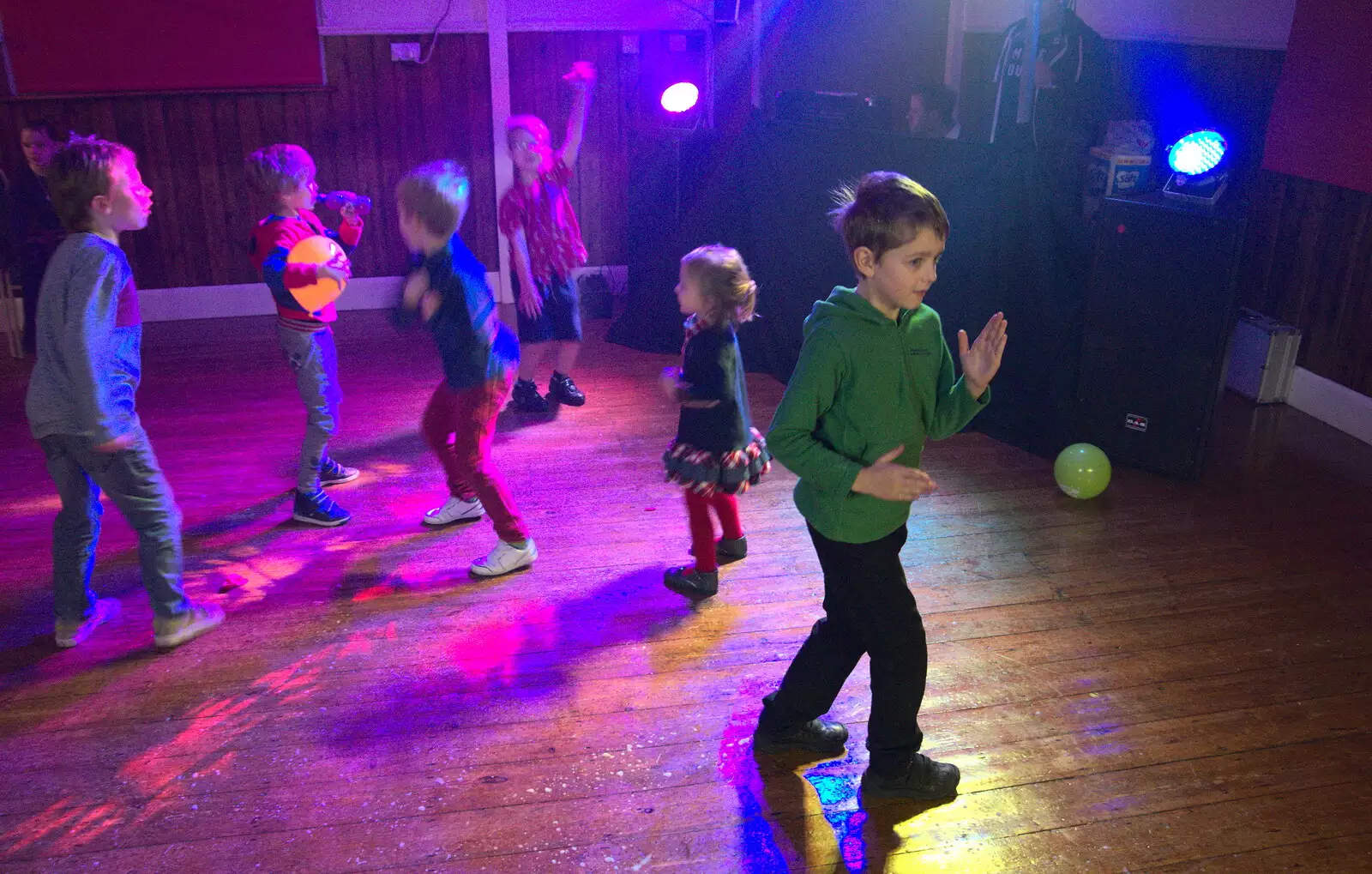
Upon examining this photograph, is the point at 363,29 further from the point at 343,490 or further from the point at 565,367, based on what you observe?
the point at 343,490

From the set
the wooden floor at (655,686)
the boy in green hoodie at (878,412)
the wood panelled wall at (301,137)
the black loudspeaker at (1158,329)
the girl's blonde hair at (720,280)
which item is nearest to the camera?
the boy in green hoodie at (878,412)

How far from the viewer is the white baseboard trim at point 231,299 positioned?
6.80 meters

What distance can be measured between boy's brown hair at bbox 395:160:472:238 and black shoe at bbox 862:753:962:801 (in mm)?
2029

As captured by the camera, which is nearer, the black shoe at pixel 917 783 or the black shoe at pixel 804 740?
the black shoe at pixel 917 783

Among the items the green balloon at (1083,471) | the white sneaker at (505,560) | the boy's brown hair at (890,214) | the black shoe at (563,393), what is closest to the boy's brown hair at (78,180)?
the white sneaker at (505,560)

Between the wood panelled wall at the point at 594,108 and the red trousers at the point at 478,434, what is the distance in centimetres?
392

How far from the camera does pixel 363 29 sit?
666 cm

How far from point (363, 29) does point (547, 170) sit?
2.56 metres

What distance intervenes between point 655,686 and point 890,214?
1569 millimetres

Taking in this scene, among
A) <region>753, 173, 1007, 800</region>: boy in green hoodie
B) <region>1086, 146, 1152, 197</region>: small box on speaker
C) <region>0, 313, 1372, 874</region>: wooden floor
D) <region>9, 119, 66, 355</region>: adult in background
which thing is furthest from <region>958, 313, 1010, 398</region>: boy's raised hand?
<region>9, 119, 66, 355</region>: adult in background

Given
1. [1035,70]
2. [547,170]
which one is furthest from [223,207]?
[1035,70]

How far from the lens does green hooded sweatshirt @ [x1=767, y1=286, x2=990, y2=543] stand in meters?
2.21

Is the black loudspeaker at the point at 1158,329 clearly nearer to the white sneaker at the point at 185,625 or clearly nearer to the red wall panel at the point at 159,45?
the white sneaker at the point at 185,625

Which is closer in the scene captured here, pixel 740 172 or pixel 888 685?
pixel 888 685
